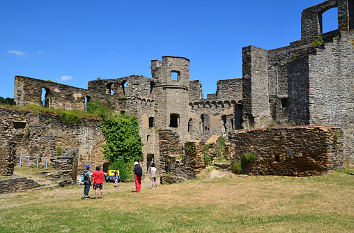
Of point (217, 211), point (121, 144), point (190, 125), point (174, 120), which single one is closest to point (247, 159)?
point (217, 211)

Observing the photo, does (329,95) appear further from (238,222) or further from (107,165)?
(107,165)

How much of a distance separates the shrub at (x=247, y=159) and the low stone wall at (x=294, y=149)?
0.48ft

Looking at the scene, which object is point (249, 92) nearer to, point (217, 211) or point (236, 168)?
point (236, 168)

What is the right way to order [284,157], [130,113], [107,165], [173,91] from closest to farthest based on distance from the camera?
[284,157]
[107,165]
[130,113]
[173,91]

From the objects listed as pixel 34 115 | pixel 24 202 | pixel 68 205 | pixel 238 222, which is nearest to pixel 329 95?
pixel 238 222

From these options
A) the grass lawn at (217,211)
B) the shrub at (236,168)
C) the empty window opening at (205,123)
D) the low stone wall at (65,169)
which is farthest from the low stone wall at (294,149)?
the empty window opening at (205,123)

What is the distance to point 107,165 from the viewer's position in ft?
86.3

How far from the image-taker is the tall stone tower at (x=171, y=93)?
1198 inches

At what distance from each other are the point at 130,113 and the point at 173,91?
5137mm

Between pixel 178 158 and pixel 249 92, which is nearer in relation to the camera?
pixel 178 158

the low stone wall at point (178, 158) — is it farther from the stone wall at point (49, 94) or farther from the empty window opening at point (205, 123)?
the empty window opening at point (205, 123)

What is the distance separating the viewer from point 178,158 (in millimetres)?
17297

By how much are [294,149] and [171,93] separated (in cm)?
1872

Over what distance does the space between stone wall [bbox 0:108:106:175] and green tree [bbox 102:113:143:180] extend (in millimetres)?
749
